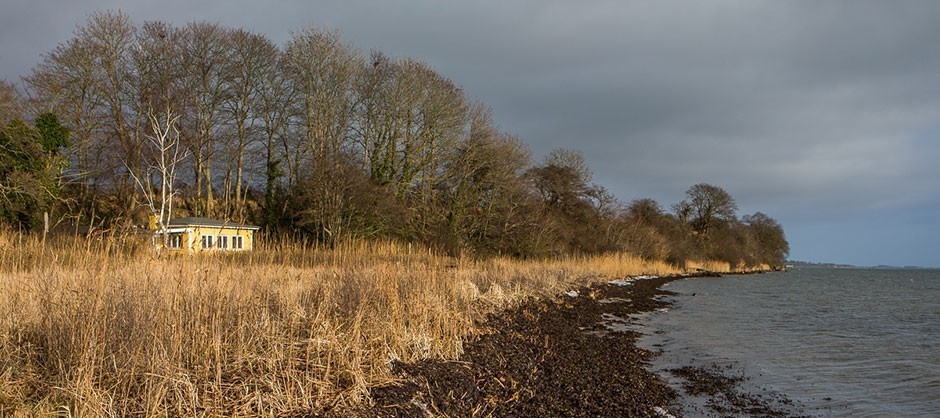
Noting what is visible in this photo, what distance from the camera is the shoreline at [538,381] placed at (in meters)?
4.99

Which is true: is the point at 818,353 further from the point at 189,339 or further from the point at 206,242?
the point at 206,242

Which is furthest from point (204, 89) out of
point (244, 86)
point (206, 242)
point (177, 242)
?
point (177, 242)

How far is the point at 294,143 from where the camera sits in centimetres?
3092

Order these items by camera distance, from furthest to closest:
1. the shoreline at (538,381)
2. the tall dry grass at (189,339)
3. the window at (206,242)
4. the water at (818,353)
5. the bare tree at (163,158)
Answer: the bare tree at (163,158), the water at (818,353), the window at (206,242), the shoreline at (538,381), the tall dry grass at (189,339)

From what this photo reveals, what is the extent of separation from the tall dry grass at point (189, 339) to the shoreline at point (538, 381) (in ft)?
1.05

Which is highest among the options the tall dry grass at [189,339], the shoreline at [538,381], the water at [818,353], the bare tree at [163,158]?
the bare tree at [163,158]

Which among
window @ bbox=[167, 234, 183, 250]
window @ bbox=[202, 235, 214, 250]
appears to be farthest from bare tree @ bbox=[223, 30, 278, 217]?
window @ bbox=[167, 234, 183, 250]

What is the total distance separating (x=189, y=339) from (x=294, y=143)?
27.9 metres

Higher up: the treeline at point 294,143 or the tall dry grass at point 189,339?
the treeline at point 294,143

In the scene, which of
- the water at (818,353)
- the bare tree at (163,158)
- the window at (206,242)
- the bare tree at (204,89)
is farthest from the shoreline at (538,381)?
the bare tree at (204,89)

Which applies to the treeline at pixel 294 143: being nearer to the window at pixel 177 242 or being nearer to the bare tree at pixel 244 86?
the bare tree at pixel 244 86

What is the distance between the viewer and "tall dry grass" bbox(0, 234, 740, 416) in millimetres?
3842

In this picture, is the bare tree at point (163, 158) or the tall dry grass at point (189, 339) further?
the bare tree at point (163, 158)

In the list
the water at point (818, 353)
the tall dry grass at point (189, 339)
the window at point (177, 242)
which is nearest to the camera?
the tall dry grass at point (189, 339)
